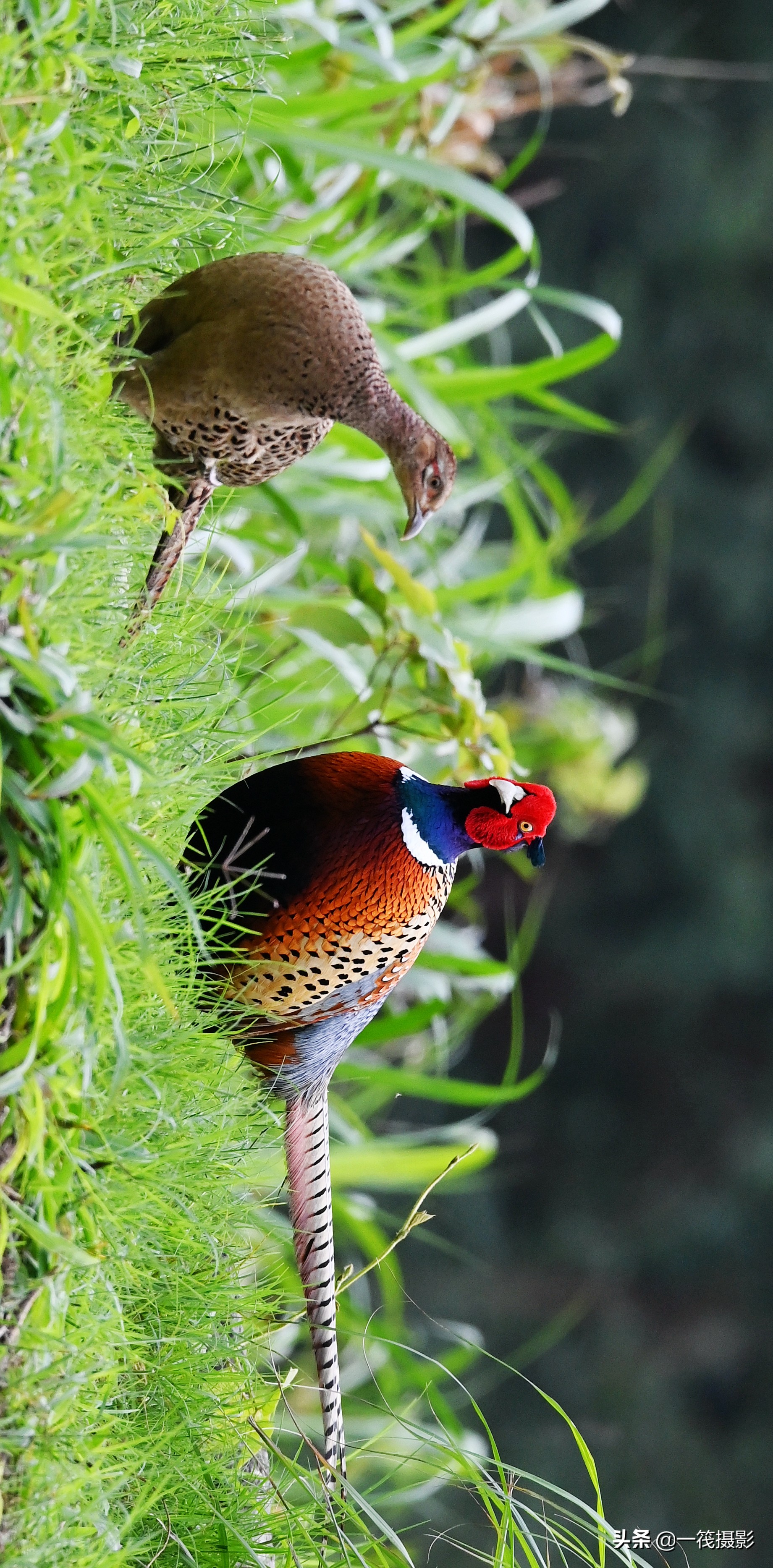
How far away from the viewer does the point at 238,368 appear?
0.36m

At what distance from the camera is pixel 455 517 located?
122 centimetres

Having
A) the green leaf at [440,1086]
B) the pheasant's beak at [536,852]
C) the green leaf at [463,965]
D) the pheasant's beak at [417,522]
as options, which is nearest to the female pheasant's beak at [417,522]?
the pheasant's beak at [417,522]

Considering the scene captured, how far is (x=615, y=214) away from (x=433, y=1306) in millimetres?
2016

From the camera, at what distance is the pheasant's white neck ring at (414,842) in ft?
1.10

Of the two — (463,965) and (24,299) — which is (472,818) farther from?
(463,965)

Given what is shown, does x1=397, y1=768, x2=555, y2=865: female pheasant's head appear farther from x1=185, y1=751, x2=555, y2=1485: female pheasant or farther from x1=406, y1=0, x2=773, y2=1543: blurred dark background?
x1=406, y1=0, x2=773, y2=1543: blurred dark background

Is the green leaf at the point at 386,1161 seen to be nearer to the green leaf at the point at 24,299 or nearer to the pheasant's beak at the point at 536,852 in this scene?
the pheasant's beak at the point at 536,852

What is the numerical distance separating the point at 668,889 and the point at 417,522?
2338mm

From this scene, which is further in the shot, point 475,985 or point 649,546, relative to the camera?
point 649,546

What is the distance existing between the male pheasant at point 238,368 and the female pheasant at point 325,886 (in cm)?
6

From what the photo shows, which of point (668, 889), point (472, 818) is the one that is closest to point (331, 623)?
point (472, 818)

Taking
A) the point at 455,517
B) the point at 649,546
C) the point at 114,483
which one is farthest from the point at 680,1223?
the point at 114,483

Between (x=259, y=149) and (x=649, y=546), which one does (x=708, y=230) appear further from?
(x=259, y=149)

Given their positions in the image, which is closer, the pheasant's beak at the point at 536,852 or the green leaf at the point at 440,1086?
the pheasant's beak at the point at 536,852
